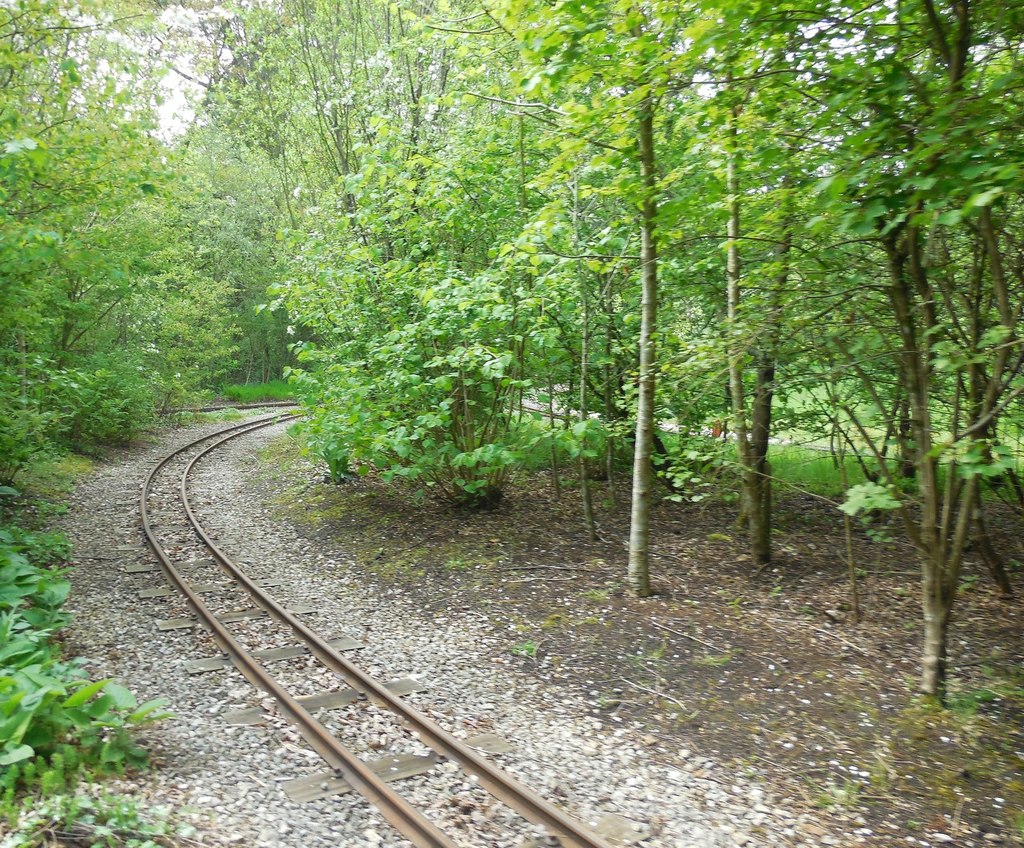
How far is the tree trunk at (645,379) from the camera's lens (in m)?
7.02

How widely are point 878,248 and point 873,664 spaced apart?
3420 mm

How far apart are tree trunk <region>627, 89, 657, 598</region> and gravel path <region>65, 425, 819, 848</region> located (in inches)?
69.0

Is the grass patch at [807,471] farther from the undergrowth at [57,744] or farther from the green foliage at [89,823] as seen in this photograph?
the green foliage at [89,823]

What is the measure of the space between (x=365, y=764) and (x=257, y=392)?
1212 inches

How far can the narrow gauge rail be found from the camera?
4.15m

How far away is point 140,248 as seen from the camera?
16.5 m

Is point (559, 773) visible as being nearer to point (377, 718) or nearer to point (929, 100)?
point (377, 718)

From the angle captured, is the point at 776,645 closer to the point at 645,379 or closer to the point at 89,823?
the point at 645,379

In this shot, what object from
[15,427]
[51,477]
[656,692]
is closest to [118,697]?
[656,692]

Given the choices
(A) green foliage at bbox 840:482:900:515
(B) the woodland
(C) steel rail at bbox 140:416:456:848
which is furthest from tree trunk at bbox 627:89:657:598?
(C) steel rail at bbox 140:416:456:848

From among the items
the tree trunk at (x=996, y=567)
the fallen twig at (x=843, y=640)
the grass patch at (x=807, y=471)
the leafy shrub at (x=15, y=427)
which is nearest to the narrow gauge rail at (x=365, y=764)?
the fallen twig at (x=843, y=640)

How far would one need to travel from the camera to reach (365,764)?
4.87 m

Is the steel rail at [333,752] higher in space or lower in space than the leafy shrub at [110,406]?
lower

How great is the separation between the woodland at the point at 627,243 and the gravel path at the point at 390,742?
1.97 meters
